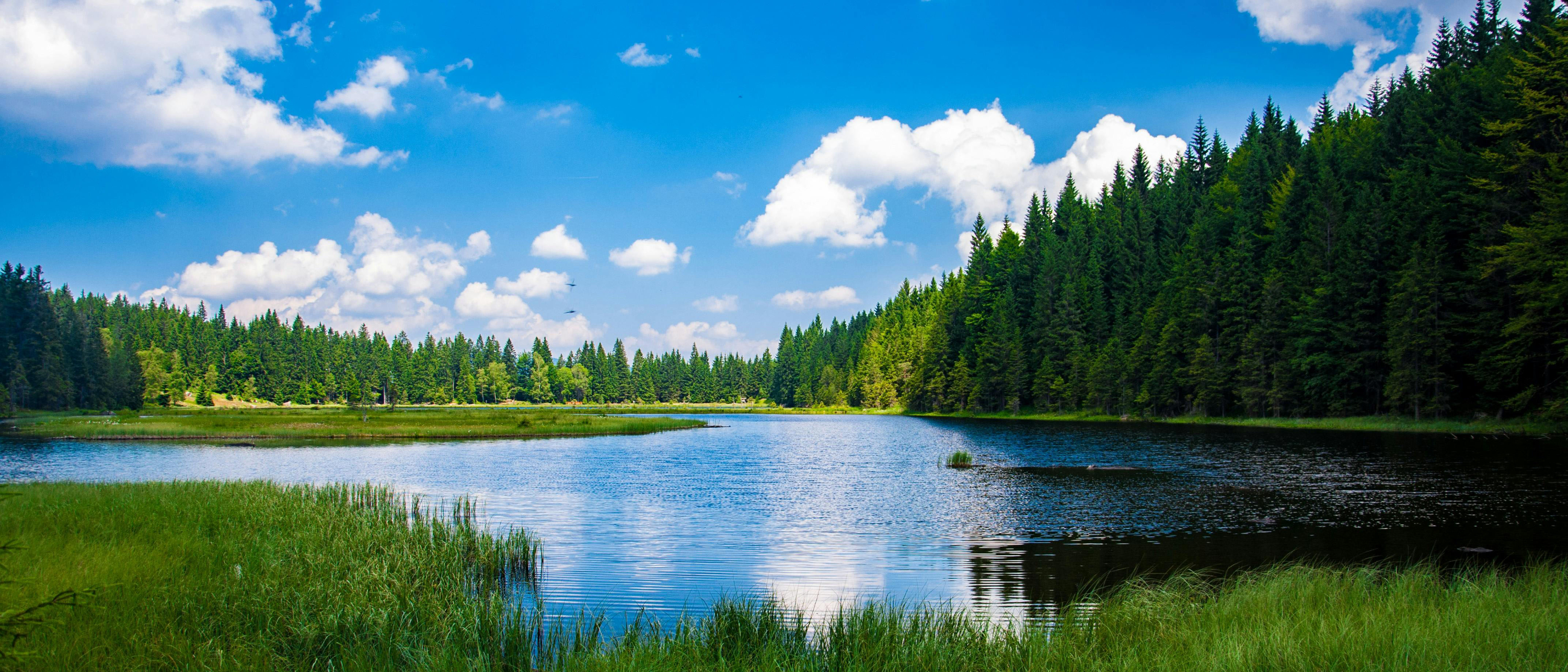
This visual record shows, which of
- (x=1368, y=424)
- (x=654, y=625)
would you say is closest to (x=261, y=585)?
(x=654, y=625)

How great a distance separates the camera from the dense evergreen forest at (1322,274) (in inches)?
1959

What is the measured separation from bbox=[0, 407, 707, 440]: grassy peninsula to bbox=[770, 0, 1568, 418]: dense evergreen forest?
172ft

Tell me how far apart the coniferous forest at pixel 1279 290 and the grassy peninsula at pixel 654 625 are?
42.7 metres

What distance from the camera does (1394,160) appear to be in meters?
74.2

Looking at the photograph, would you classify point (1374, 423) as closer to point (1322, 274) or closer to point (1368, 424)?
point (1368, 424)

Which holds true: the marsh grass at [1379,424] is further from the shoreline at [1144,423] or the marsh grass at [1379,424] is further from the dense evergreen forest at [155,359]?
the dense evergreen forest at [155,359]

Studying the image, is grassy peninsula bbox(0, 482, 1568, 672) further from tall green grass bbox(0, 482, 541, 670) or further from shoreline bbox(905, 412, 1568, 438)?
shoreline bbox(905, 412, 1568, 438)

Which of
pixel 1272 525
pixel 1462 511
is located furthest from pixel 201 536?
pixel 1462 511

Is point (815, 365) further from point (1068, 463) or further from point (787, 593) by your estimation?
point (787, 593)

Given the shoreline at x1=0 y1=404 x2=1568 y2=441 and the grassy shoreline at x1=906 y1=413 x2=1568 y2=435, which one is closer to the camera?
the grassy shoreline at x1=906 y1=413 x2=1568 y2=435

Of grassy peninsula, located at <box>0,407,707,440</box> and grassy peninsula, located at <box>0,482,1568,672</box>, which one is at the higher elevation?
grassy peninsula, located at <box>0,482,1568,672</box>

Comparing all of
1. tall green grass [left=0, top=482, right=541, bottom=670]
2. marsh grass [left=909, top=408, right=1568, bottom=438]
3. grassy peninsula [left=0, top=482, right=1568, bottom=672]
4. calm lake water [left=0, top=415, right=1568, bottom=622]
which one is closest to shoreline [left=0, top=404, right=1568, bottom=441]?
marsh grass [left=909, top=408, right=1568, bottom=438]

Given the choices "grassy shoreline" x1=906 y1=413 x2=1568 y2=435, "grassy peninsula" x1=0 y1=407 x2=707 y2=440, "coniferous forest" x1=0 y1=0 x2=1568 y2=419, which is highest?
"coniferous forest" x1=0 y1=0 x2=1568 y2=419

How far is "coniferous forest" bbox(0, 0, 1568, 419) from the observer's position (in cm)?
5050
